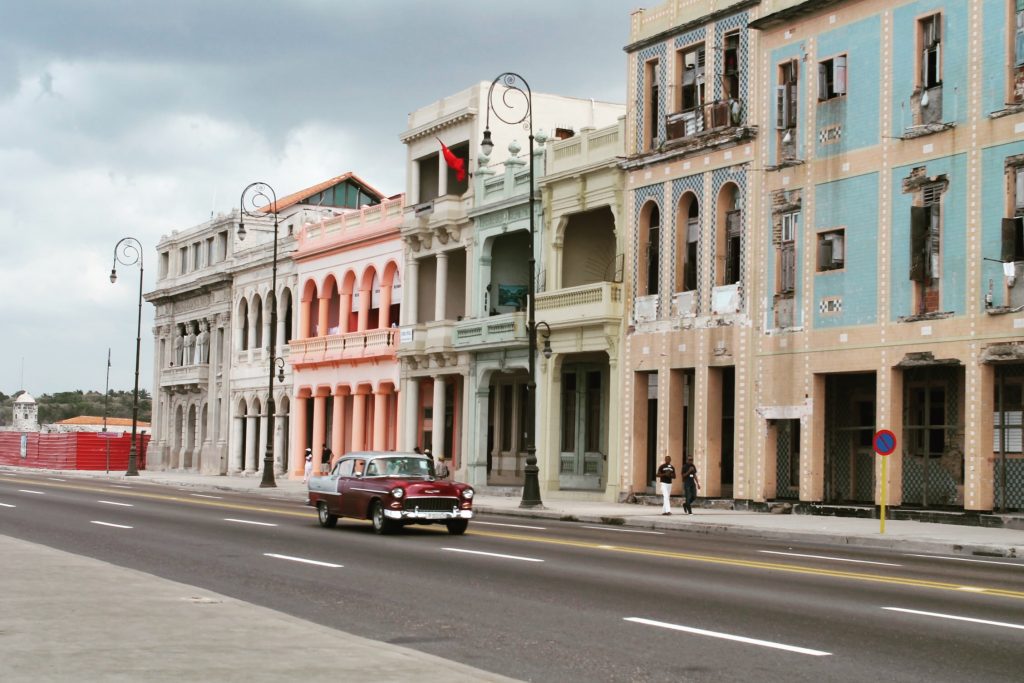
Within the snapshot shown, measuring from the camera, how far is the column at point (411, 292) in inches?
2196

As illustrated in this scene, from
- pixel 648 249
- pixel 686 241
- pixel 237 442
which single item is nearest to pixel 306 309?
pixel 237 442

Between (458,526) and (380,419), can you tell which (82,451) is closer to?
(380,419)

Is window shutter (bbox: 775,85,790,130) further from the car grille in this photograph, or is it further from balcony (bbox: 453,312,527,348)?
the car grille

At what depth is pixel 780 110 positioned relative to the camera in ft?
121

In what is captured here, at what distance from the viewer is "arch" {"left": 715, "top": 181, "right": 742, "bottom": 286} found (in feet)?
127

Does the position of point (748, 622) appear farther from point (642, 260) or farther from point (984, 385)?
point (642, 260)

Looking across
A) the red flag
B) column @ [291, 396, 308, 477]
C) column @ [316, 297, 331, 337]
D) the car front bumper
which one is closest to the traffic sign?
the car front bumper

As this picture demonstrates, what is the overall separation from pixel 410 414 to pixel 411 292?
466 centimetres

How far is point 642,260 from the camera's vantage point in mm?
42000

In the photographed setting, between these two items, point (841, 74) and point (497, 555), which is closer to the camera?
point (497, 555)

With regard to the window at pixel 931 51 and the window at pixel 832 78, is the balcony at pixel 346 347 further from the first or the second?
the window at pixel 931 51

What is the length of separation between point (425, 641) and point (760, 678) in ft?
9.91

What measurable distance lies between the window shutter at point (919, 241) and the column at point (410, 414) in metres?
26.7

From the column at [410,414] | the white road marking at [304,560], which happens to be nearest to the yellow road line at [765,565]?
the white road marking at [304,560]
